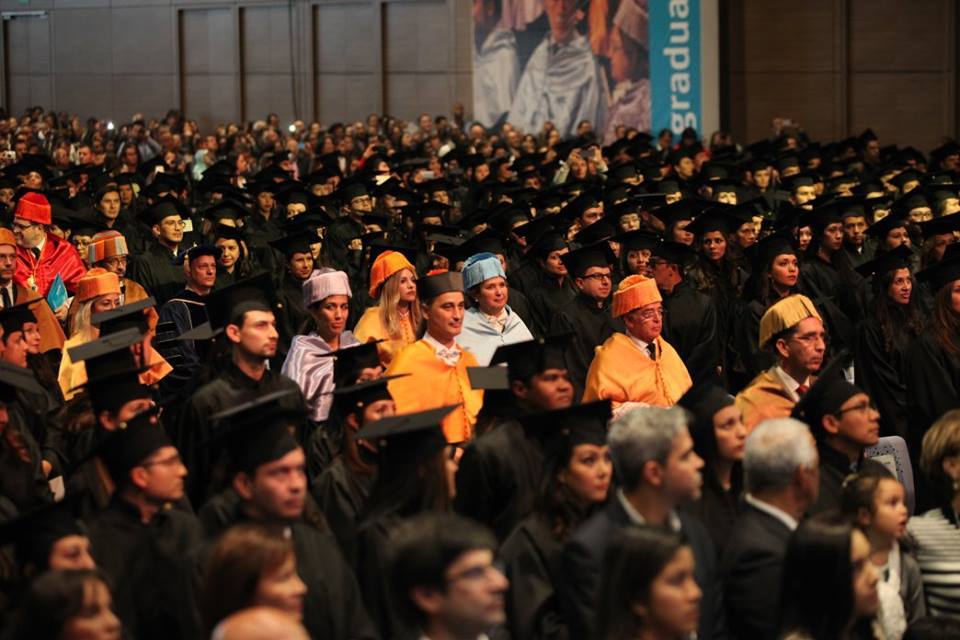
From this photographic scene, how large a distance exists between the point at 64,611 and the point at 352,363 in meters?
3.10

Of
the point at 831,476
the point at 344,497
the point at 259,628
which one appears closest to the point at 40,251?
the point at 344,497

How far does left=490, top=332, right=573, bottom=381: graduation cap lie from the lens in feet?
21.8

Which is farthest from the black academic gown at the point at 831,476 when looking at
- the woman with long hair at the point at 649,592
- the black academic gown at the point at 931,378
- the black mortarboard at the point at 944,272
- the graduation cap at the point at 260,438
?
the black mortarboard at the point at 944,272

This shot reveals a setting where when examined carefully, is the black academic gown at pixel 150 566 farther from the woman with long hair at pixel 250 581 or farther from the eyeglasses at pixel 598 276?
the eyeglasses at pixel 598 276

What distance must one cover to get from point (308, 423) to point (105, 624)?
393 cm

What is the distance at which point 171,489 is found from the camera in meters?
5.32

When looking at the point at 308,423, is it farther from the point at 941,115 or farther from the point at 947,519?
the point at 941,115

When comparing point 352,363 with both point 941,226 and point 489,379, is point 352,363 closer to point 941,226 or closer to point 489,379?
point 489,379

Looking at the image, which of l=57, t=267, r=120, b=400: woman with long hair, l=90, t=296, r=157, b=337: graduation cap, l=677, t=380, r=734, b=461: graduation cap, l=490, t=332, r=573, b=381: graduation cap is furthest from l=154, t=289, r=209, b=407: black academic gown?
l=677, t=380, r=734, b=461: graduation cap

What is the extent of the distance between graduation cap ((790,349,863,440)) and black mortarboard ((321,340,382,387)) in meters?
1.89

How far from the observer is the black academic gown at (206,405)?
668 cm

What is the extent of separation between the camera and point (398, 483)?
556 cm

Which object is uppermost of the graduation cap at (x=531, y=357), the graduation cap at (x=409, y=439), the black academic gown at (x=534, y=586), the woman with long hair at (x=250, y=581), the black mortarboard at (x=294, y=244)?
the black mortarboard at (x=294, y=244)

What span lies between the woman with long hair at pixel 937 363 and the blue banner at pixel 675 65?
18.4 m
